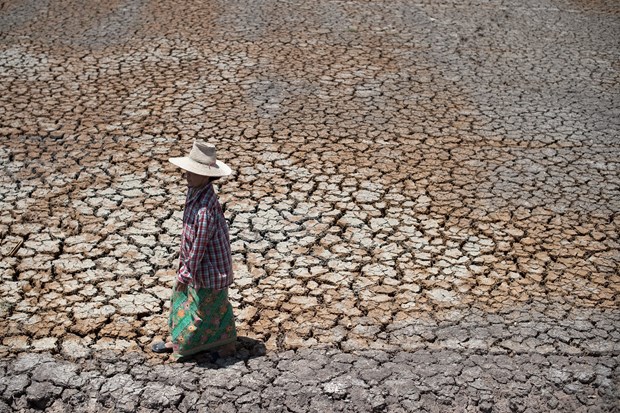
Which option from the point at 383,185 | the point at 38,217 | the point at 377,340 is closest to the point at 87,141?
the point at 38,217

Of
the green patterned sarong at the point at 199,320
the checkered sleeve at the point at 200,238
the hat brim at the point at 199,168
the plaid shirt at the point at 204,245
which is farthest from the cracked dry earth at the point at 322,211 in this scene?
the hat brim at the point at 199,168

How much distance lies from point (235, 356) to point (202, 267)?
65cm

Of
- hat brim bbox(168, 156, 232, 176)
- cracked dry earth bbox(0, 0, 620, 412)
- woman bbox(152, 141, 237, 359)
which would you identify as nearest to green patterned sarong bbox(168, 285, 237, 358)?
woman bbox(152, 141, 237, 359)

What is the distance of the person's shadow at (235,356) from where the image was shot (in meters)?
4.67

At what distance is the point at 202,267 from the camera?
4480mm

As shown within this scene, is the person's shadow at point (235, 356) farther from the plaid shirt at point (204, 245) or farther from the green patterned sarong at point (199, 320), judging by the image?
the plaid shirt at point (204, 245)

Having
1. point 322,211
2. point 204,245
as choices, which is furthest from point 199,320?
point 322,211

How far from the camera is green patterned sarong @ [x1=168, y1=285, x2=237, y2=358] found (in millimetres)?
4562

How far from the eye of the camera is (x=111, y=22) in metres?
11.0

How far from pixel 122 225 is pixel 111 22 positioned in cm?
577

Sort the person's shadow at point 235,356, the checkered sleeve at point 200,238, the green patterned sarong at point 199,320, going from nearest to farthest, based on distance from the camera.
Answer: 1. the checkered sleeve at point 200,238
2. the green patterned sarong at point 199,320
3. the person's shadow at point 235,356

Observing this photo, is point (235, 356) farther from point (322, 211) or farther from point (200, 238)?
point (322, 211)

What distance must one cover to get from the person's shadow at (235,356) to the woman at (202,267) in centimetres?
7

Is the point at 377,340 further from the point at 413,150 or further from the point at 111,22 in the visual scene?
the point at 111,22
